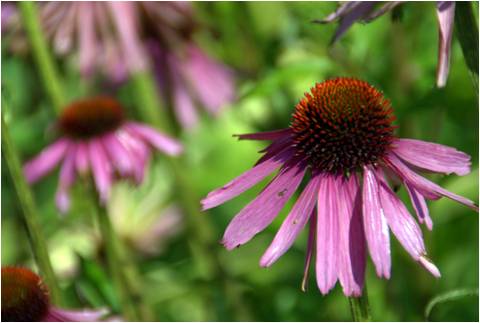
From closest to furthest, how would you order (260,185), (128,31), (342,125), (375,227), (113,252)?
(375,227)
(342,125)
(113,252)
(128,31)
(260,185)

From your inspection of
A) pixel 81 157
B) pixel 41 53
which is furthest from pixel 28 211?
pixel 81 157

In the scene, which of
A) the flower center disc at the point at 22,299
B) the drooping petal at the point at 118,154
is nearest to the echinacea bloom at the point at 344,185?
the flower center disc at the point at 22,299

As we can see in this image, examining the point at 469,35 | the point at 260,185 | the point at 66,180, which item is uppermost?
the point at 469,35

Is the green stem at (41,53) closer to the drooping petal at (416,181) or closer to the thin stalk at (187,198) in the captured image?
the thin stalk at (187,198)

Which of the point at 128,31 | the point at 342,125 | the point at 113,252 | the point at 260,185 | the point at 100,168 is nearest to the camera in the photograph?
the point at 342,125

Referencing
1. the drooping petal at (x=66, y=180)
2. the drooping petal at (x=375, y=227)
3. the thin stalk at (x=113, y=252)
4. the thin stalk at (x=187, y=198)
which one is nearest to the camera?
the drooping petal at (x=375, y=227)

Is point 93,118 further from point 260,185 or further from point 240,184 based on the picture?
point 240,184
